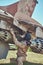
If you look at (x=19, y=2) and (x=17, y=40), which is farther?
(x=19, y=2)

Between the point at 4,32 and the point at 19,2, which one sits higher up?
Answer: the point at 19,2

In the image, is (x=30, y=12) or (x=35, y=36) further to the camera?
(x=30, y=12)

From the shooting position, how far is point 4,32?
5.28 meters

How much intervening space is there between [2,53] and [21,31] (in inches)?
60.6

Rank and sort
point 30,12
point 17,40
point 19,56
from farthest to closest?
point 30,12 → point 19,56 → point 17,40

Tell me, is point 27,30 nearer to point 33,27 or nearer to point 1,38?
point 33,27

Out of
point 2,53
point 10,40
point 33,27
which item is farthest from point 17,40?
point 2,53

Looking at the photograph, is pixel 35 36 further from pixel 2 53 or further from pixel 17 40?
pixel 2 53

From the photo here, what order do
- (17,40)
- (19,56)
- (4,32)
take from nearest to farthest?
(4,32) → (17,40) → (19,56)

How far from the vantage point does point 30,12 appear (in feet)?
23.7

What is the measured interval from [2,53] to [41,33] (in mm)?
1768

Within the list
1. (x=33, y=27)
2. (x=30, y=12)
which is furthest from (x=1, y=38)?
(x=30, y=12)

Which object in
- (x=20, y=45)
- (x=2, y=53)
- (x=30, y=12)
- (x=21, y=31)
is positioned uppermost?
(x=30, y=12)

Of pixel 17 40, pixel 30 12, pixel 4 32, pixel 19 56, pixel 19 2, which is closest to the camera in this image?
pixel 4 32
